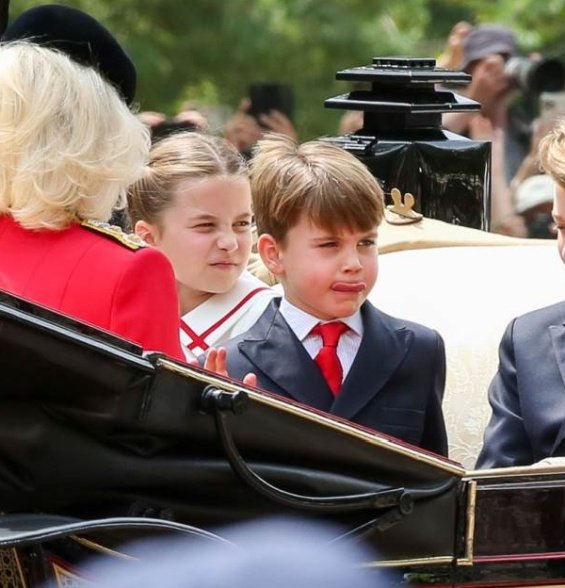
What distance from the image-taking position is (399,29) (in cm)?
1552

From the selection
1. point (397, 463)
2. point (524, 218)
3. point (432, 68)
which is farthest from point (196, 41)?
point (397, 463)

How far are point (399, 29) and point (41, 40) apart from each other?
42.3 feet

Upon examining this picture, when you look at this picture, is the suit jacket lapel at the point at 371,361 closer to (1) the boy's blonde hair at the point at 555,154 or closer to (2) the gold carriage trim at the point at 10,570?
(1) the boy's blonde hair at the point at 555,154

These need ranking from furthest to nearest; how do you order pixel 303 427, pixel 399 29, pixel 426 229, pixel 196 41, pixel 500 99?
pixel 399 29 < pixel 196 41 < pixel 500 99 < pixel 426 229 < pixel 303 427

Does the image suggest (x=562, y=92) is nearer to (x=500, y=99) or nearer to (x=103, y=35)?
(x=500, y=99)

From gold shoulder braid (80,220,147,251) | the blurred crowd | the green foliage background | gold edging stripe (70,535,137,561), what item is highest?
the green foliage background

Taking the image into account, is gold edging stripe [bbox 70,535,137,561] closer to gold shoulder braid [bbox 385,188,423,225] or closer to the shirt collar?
the shirt collar

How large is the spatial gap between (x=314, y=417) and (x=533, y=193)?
4.47 m

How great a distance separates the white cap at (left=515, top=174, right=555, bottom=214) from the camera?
21.8 feet

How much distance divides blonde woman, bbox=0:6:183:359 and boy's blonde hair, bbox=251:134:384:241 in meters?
0.64

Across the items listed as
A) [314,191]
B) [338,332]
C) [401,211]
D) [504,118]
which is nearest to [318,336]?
[338,332]

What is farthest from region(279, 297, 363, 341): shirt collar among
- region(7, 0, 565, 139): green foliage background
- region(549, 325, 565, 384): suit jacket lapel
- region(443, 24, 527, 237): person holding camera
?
region(7, 0, 565, 139): green foliage background

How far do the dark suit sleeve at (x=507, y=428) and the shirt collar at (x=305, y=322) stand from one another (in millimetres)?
311

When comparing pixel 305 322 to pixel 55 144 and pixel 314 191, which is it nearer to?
pixel 314 191
